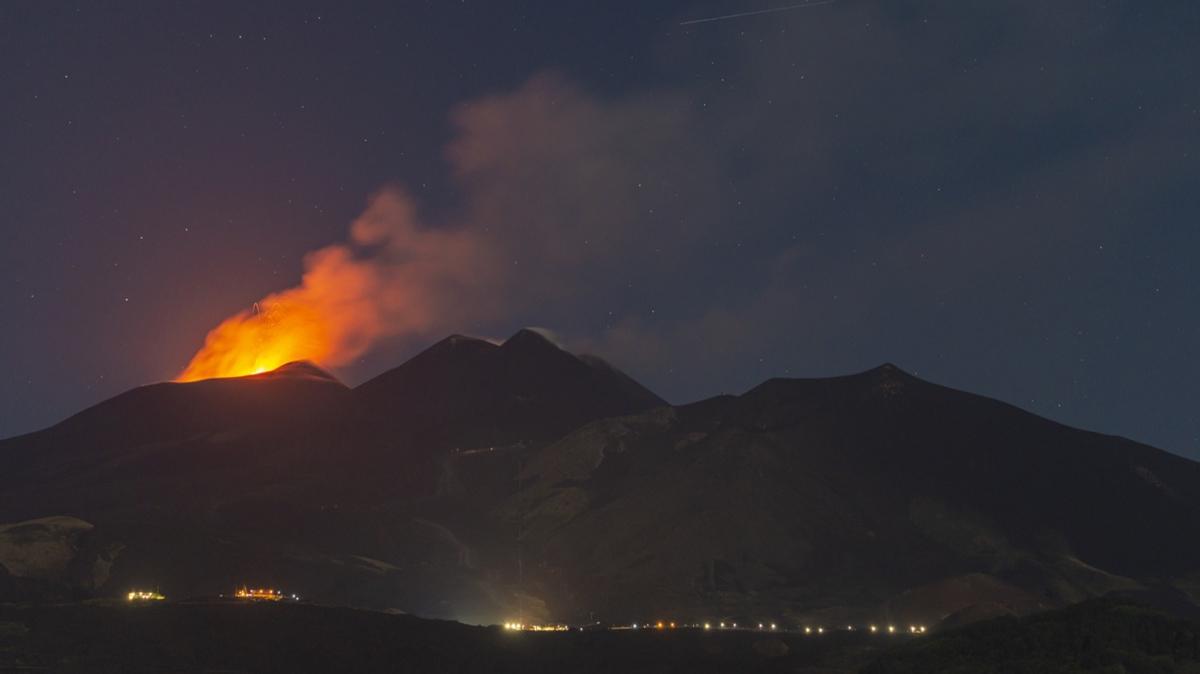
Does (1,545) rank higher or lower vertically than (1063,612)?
higher

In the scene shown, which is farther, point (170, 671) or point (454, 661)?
point (454, 661)

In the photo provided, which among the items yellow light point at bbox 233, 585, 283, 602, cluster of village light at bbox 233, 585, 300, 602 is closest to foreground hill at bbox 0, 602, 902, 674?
yellow light point at bbox 233, 585, 283, 602

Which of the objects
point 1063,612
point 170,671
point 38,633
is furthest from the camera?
point 38,633

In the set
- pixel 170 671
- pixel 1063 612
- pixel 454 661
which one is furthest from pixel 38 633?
pixel 1063 612

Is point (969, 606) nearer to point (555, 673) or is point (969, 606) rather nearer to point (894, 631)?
point (894, 631)

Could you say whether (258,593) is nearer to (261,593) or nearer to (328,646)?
(261,593)

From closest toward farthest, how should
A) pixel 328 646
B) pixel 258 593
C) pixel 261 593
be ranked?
pixel 328 646 → pixel 258 593 → pixel 261 593

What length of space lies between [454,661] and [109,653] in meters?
35.5

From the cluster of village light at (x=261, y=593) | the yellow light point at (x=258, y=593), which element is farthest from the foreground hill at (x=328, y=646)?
the cluster of village light at (x=261, y=593)

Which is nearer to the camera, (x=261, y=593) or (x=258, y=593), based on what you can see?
(x=258, y=593)

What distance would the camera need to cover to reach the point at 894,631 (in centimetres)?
17750

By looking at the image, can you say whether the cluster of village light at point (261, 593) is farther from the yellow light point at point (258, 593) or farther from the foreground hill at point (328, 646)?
the foreground hill at point (328, 646)

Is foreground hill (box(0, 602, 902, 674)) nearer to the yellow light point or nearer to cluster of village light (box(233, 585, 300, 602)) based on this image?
the yellow light point

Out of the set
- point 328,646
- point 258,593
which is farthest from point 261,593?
point 328,646
